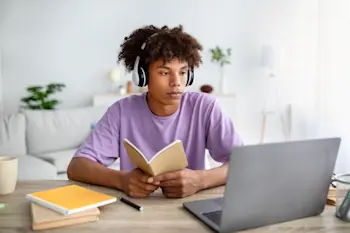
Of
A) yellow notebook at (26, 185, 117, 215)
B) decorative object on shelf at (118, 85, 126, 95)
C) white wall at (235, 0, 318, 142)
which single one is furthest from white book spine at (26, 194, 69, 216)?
white wall at (235, 0, 318, 142)

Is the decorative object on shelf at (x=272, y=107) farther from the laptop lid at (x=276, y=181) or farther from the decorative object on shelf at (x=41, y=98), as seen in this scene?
the laptop lid at (x=276, y=181)

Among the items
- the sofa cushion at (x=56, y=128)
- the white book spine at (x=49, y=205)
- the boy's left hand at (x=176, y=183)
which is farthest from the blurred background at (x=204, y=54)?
the white book spine at (x=49, y=205)

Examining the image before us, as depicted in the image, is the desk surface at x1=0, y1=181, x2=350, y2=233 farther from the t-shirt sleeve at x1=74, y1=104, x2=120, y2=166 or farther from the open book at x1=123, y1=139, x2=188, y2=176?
the t-shirt sleeve at x1=74, y1=104, x2=120, y2=166

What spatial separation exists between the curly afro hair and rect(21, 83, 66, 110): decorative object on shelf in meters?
2.64

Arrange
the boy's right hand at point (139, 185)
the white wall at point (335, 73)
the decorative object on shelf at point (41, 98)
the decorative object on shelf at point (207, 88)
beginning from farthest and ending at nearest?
the decorative object on shelf at point (207, 88) < the decorative object on shelf at point (41, 98) < the white wall at point (335, 73) < the boy's right hand at point (139, 185)

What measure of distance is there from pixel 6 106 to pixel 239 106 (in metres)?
2.43

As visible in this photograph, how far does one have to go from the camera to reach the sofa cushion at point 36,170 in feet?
8.78

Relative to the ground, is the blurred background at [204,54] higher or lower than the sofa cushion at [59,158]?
higher

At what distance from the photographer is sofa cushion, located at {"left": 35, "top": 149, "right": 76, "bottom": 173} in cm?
293

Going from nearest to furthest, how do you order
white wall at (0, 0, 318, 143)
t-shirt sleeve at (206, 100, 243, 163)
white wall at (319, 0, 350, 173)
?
1. t-shirt sleeve at (206, 100, 243, 163)
2. white wall at (319, 0, 350, 173)
3. white wall at (0, 0, 318, 143)

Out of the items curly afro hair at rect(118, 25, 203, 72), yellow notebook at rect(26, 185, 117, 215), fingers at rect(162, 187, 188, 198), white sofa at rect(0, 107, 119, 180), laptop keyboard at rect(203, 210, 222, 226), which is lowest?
white sofa at rect(0, 107, 119, 180)

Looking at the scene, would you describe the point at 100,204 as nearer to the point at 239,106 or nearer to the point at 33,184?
the point at 33,184

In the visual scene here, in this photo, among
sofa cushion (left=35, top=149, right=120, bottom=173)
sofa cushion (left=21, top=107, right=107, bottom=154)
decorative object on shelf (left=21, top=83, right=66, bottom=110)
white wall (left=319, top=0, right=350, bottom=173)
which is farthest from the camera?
decorative object on shelf (left=21, top=83, right=66, bottom=110)

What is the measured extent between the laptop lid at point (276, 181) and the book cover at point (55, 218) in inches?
11.1
